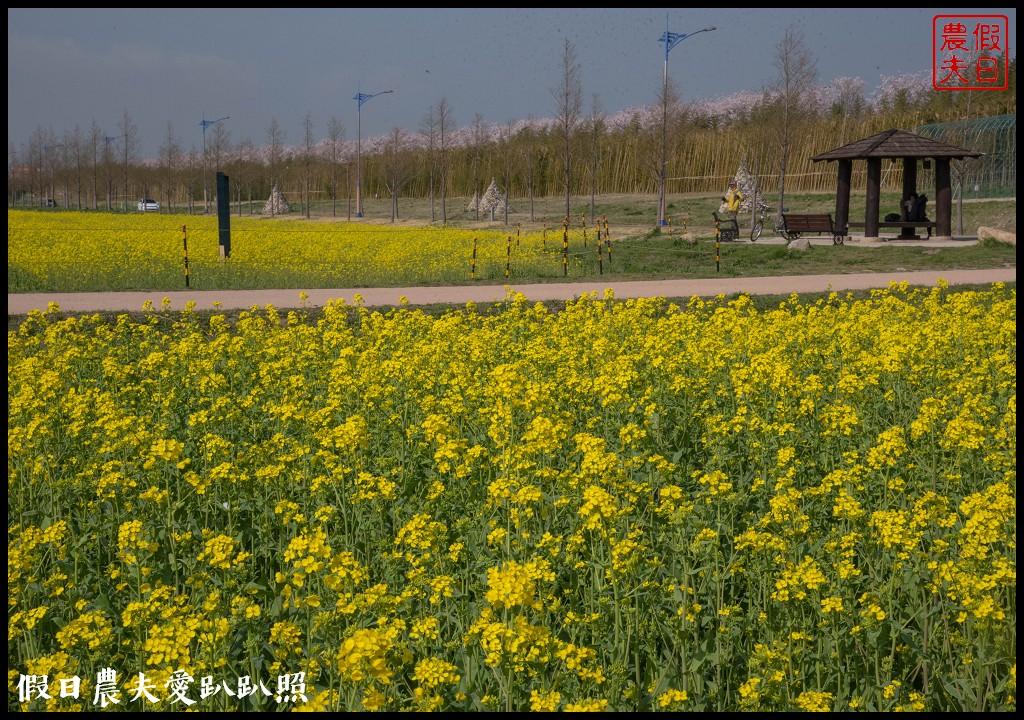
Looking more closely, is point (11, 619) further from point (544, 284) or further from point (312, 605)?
point (544, 284)

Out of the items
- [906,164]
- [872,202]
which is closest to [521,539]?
[872,202]

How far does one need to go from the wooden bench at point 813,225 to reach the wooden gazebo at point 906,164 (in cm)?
100

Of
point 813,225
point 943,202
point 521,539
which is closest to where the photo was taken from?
point 521,539

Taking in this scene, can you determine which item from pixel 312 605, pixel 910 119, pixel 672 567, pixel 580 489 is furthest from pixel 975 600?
pixel 910 119

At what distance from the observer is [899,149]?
1029 inches

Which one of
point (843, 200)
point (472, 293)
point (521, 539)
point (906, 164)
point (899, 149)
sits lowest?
point (521, 539)

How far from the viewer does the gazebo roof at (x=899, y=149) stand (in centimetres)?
2564

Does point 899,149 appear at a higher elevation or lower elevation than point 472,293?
higher

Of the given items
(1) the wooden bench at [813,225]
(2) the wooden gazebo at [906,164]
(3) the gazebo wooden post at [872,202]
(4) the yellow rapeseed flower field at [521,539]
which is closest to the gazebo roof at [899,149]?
(2) the wooden gazebo at [906,164]

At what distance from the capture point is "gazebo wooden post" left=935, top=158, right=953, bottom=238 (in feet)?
83.7

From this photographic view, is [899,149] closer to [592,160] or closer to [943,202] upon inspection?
[943,202]

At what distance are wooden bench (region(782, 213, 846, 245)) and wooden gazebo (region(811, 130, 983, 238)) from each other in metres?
1.00

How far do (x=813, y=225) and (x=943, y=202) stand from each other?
3571 mm

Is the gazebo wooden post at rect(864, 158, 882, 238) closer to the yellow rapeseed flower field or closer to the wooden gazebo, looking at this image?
the wooden gazebo
